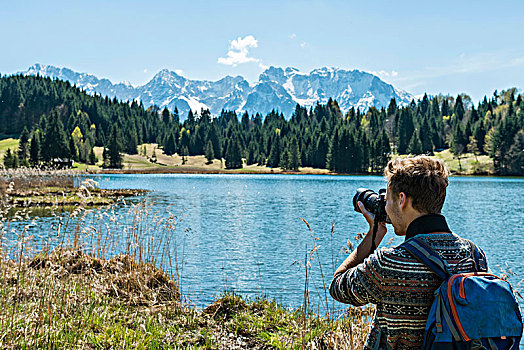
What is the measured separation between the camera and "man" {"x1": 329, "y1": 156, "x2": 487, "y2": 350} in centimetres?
230

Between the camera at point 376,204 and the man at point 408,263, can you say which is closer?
the man at point 408,263

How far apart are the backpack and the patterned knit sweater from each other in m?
0.11

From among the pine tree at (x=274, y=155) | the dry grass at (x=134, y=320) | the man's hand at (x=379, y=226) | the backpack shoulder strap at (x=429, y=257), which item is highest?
the pine tree at (x=274, y=155)

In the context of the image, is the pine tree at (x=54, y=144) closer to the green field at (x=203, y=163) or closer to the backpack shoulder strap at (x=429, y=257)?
the green field at (x=203, y=163)

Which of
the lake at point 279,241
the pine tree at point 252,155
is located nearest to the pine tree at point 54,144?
the pine tree at point 252,155

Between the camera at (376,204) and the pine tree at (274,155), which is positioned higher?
the pine tree at (274,155)

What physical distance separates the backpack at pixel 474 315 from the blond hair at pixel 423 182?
0.38 m

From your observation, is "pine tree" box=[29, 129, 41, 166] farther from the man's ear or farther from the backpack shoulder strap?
the backpack shoulder strap

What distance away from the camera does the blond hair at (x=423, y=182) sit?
2377 millimetres

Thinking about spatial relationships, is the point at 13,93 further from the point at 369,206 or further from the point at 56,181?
the point at 369,206

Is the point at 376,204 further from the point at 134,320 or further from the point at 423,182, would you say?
the point at 134,320

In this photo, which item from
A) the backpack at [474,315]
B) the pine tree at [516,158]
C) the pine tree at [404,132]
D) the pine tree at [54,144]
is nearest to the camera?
the backpack at [474,315]

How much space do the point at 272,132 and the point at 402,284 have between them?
151988mm

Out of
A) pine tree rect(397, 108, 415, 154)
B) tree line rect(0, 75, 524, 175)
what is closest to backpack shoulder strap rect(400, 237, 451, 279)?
tree line rect(0, 75, 524, 175)
